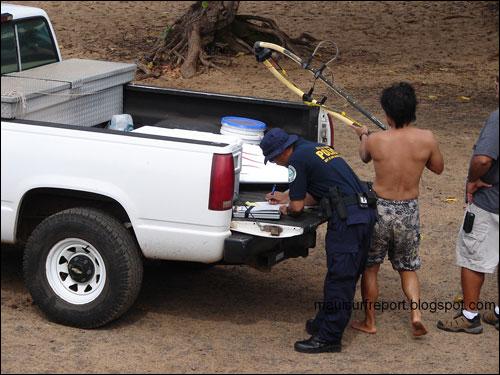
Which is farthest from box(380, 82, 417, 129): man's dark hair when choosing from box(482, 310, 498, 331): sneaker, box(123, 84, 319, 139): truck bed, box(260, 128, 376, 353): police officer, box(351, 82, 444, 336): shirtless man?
box(482, 310, 498, 331): sneaker

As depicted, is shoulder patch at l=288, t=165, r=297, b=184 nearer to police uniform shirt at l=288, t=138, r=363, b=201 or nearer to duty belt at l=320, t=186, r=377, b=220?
police uniform shirt at l=288, t=138, r=363, b=201

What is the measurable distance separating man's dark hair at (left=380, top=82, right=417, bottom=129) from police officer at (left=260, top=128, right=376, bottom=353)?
1.42 feet

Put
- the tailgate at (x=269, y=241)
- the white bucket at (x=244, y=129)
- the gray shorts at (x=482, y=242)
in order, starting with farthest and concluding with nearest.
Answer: the white bucket at (x=244, y=129) < the gray shorts at (x=482, y=242) < the tailgate at (x=269, y=241)

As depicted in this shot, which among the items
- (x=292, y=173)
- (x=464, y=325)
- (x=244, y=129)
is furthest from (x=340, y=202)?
(x=244, y=129)

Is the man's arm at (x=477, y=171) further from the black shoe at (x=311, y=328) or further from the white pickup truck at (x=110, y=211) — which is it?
the black shoe at (x=311, y=328)

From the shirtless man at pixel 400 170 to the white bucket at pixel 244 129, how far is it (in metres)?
1.09

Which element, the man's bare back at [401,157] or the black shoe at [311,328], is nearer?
the man's bare back at [401,157]

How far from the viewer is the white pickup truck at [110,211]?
6031mm

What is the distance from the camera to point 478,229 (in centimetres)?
658

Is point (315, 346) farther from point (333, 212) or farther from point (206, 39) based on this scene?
point (206, 39)

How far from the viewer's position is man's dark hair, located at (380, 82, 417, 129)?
20.6 ft

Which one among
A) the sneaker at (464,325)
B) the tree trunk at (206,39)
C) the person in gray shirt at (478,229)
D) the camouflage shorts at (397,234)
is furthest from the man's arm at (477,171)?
the tree trunk at (206,39)

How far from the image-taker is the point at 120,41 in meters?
16.1

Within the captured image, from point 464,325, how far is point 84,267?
2423 mm
